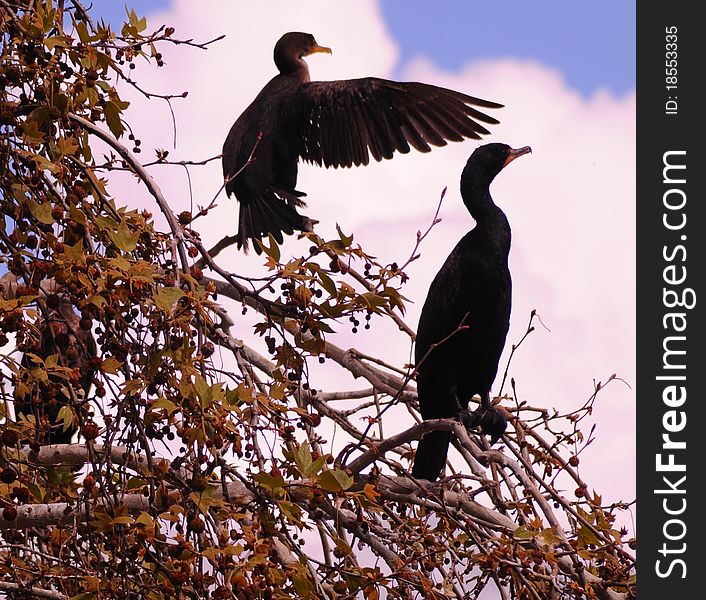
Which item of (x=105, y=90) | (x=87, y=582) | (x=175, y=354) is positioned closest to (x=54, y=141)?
(x=105, y=90)

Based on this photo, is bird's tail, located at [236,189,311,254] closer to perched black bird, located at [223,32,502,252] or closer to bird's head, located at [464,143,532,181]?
perched black bird, located at [223,32,502,252]

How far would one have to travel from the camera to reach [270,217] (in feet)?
19.0

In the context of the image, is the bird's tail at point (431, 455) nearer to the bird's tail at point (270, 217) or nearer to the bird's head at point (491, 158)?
the bird's head at point (491, 158)

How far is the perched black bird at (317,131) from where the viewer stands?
5.49 metres

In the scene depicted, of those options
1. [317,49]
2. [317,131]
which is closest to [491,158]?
[317,131]

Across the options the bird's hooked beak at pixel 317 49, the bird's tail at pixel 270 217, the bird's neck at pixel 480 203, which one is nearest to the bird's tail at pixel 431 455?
the bird's neck at pixel 480 203

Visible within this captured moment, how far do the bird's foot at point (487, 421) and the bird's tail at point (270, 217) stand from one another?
79.1 inches

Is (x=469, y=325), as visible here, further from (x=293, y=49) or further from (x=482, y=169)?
(x=293, y=49)

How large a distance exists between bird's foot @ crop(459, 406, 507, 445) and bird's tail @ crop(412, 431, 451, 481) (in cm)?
17

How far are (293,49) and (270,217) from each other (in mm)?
1469

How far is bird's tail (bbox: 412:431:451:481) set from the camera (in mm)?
3744

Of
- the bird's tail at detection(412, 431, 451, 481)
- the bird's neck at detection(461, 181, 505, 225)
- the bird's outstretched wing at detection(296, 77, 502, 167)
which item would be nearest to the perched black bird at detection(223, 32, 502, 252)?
the bird's outstretched wing at detection(296, 77, 502, 167)

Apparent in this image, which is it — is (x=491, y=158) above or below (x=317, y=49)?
below
